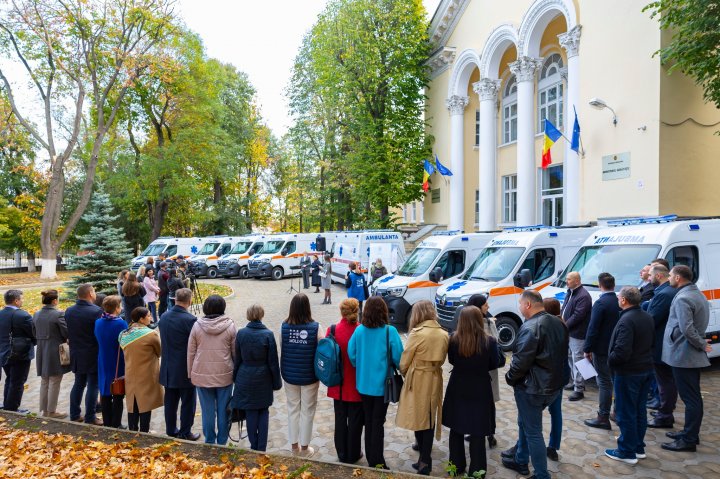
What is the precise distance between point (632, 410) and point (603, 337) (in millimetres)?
1068

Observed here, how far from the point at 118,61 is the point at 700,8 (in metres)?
25.1

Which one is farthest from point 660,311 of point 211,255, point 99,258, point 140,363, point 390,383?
point 211,255

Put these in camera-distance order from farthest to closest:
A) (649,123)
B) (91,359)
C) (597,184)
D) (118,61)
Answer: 1. (118,61)
2. (597,184)
3. (649,123)
4. (91,359)

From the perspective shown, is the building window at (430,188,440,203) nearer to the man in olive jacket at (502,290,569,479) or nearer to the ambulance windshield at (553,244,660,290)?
the ambulance windshield at (553,244,660,290)

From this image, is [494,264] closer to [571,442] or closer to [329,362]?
[571,442]

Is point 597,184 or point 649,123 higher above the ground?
point 649,123

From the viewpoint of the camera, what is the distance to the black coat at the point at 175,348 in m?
5.43

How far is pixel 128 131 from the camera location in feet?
119

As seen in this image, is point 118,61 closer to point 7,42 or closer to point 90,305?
point 7,42

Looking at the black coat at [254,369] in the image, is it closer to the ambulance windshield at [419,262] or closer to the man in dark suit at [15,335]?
the man in dark suit at [15,335]

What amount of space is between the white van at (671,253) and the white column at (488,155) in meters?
14.5

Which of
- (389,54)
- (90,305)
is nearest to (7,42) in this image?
(389,54)

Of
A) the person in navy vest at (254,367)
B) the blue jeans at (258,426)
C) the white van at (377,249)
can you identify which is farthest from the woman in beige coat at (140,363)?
the white van at (377,249)

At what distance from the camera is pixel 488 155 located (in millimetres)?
22875
